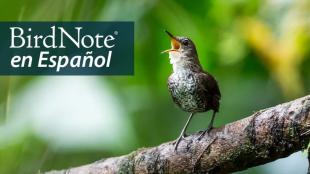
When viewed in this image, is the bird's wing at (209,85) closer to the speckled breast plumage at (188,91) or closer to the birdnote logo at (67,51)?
the speckled breast plumage at (188,91)

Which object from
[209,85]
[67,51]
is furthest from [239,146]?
[67,51]

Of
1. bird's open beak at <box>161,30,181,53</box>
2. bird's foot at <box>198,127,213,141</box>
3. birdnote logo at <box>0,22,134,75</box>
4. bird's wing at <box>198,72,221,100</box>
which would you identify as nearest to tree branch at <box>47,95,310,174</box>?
bird's foot at <box>198,127,213,141</box>

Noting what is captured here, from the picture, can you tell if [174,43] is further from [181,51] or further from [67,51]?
[67,51]

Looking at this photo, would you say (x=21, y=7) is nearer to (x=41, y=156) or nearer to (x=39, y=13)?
(x=39, y=13)

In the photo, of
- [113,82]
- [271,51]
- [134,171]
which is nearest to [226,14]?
[271,51]

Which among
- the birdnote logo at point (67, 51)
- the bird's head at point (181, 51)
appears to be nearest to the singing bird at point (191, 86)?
the bird's head at point (181, 51)

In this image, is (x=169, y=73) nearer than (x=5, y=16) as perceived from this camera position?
No

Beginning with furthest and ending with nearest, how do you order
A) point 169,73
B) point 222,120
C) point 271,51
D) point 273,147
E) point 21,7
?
point 222,120 → point 271,51 → point 169,73 → point 21,7 → point 273,147
